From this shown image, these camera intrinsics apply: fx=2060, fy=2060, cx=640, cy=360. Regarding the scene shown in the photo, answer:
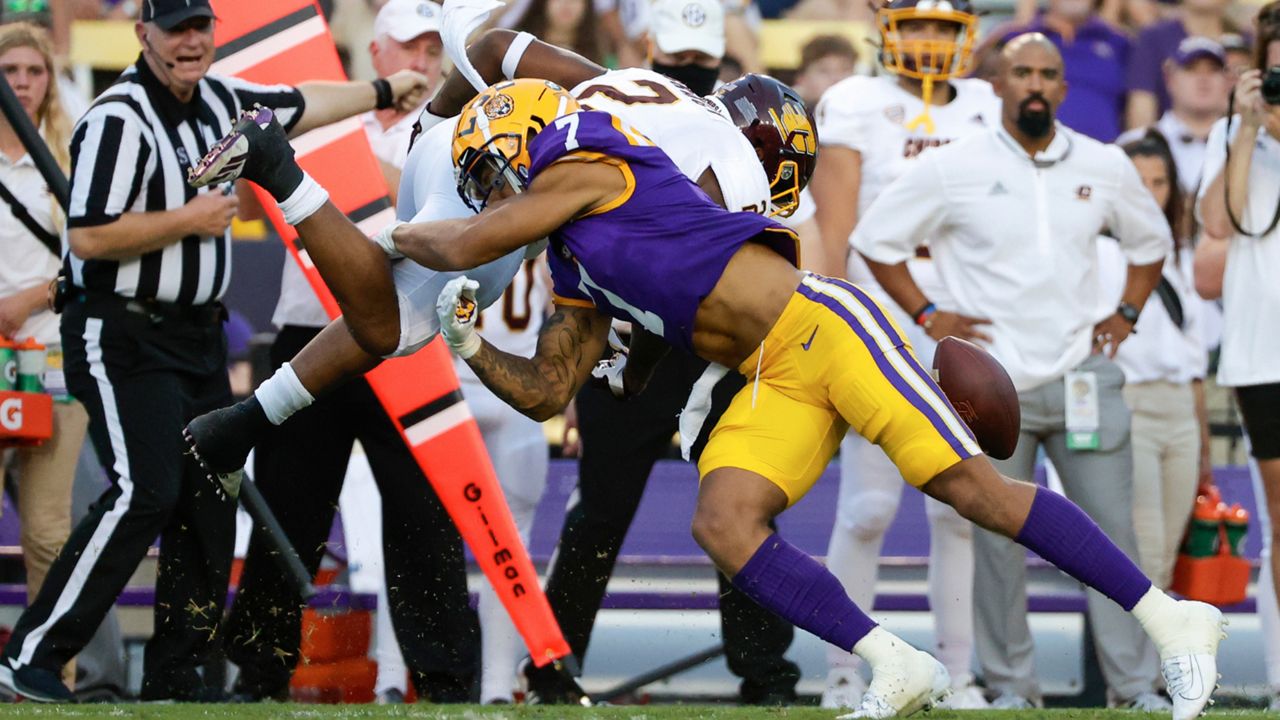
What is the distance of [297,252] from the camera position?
6.05 m

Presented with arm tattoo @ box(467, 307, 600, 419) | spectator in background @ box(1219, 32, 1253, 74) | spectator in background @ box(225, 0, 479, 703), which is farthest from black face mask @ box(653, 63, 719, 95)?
spectator in background @ box(1219, 32, 1253, 74)

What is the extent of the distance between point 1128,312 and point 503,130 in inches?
100

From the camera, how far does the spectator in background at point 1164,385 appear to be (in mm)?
6641

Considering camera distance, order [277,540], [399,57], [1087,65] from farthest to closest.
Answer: [1087,65] < [399,57] < [277,540]

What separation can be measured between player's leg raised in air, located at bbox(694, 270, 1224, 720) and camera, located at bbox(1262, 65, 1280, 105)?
201 cm

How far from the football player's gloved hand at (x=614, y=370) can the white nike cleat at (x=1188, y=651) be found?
1.37 metres

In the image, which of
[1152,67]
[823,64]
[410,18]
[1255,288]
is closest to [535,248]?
[410,18]

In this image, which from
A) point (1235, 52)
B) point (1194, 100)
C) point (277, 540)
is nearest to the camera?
point (277, 540)

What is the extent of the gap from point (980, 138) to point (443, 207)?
190 centimetres

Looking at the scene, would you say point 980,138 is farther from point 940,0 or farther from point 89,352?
point 89,352

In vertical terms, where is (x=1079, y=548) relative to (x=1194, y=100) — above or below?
above

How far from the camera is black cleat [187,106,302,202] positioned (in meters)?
A: 4.53

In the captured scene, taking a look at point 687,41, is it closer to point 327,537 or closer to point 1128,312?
point 1128,312

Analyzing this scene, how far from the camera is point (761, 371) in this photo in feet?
15.1
